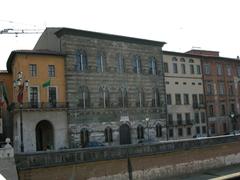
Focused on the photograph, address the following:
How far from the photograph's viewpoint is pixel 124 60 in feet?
131

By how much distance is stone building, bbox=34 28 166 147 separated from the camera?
35656mm

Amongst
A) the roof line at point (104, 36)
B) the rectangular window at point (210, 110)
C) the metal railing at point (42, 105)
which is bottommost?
the rectangular window at point (210, 110)

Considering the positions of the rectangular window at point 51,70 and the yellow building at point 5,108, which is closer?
the rectangular window at point 51,70

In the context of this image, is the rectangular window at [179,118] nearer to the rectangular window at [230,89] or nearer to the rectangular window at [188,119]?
the rectangular window at [188,119]

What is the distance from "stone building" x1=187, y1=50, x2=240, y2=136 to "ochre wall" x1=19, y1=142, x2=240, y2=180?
16.8 m

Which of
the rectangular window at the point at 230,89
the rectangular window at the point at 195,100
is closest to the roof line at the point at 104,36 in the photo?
the rectangular window at the point at 195,100

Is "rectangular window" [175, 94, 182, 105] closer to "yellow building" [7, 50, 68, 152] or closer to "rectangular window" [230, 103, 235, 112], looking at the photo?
"rectangular window" [230, 103, 235, 112]

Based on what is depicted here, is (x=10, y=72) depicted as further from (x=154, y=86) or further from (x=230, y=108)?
(x=230, y=108)

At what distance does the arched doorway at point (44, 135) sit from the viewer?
34769 millimetres

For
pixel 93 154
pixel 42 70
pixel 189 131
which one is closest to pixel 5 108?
pixel 42 70

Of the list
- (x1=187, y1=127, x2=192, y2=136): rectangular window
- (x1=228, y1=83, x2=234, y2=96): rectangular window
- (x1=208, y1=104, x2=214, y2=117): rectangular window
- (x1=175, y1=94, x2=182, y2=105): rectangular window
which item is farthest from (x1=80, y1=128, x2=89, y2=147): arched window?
(x1=228, y1=83, x2=234, y2=96): rectangular window

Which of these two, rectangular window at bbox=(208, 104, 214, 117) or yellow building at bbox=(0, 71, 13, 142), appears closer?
yellow building at bbox=(0, 71, 13, 142)

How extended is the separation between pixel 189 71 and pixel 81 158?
96.9ft

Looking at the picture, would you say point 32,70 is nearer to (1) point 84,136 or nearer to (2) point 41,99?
(2) point 41,99
